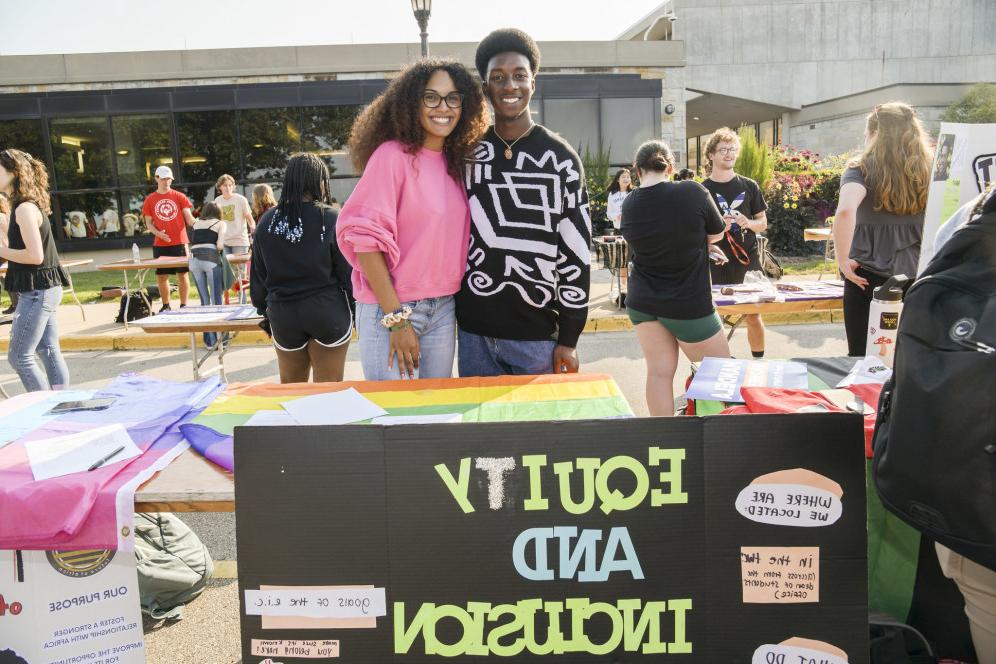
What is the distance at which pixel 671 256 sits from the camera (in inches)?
147

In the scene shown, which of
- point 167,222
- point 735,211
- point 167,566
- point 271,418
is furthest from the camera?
point 167,222

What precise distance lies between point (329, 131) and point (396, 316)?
16.9m

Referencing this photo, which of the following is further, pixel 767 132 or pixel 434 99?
pixel 767 132

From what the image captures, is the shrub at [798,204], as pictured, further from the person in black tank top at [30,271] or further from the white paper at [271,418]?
the white paper at [271,418]

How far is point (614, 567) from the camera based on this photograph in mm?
1686

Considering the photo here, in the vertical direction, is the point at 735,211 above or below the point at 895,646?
above

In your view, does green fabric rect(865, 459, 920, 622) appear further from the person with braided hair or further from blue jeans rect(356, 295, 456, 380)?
the person with braided hair

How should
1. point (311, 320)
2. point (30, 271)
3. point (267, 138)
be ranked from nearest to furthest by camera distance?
point (311, 320), point (30, 271), point (267, 138)

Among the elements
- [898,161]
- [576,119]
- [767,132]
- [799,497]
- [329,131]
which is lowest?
[799,497]

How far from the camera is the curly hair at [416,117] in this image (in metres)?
2.53

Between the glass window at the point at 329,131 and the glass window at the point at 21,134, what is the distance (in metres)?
6.64

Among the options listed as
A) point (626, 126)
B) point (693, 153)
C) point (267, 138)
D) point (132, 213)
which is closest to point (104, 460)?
point (267, 138)

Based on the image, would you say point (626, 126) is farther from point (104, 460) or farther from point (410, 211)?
point (104, 460)

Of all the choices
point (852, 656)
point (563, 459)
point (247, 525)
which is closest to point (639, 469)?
point (563, 459)
